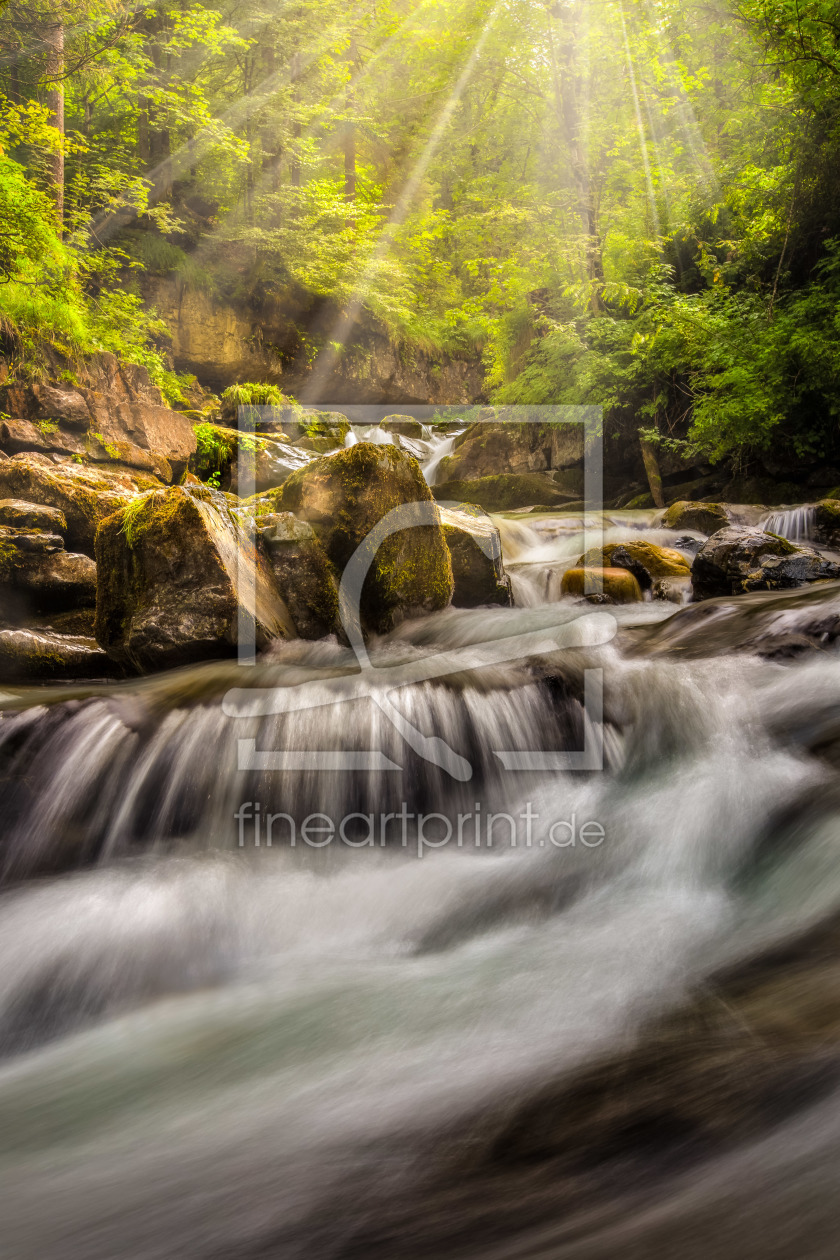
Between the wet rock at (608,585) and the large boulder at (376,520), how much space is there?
2.13m

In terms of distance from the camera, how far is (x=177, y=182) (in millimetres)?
20547

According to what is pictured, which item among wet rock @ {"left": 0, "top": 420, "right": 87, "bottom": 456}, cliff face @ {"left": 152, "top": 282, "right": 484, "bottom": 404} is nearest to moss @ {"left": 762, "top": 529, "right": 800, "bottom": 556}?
wet rock @ {"left": 0, "top": 420, "right": 87, "bottom": 456}

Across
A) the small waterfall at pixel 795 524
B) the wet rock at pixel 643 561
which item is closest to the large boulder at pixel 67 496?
the wet rock at pixel 643 561

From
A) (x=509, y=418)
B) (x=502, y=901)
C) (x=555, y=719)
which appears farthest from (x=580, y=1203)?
(x=509, y=418)

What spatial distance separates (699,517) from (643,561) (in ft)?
9.61

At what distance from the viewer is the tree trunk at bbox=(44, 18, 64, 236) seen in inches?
486

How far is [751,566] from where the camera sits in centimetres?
694

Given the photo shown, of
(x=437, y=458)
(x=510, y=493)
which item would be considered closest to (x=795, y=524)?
(x=510, y=493)

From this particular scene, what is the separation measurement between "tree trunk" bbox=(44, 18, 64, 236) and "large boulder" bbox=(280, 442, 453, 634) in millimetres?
9084

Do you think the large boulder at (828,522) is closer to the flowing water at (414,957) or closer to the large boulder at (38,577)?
the flowing water at (414,957)

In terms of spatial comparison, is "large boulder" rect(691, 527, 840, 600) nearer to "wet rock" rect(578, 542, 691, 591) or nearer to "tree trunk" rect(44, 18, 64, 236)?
"wet rock" rect(578, 542, 691, 591)

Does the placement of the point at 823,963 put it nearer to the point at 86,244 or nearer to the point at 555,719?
the point at 555,719

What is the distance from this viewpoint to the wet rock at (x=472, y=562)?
7.55m

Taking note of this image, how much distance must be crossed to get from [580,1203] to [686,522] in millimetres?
10616
